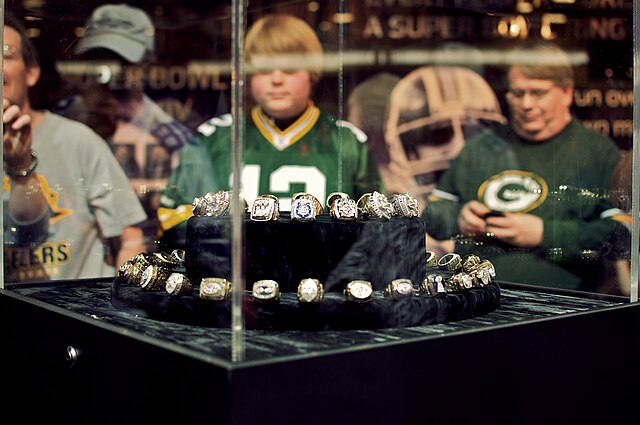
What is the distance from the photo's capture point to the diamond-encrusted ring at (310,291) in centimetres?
129

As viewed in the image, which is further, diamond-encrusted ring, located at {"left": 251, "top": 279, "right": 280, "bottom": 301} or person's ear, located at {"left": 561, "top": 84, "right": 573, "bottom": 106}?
person's ear, located at {"left": 561, "top": 84, "right": 573, "bottom": 106}

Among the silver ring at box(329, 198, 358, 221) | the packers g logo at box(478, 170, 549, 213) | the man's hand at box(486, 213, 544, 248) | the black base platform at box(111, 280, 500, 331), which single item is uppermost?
the packers g logo at box(478, 170, 549, 213)

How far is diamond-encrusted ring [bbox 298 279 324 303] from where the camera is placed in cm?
129

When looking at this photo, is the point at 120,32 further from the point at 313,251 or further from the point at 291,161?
the point at 313,251

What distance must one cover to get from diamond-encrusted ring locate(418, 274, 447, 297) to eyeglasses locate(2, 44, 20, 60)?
114 cm

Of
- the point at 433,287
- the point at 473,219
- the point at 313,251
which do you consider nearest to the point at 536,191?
the point at 473,219

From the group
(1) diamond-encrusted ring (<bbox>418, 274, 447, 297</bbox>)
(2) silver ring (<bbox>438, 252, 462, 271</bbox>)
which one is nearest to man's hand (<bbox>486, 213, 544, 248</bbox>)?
(2) silver ring (<bbox>438, 252, 462, 271</bbox>)

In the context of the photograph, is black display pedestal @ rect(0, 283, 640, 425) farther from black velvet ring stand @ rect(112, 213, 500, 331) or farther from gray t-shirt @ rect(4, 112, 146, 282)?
gray t-shirt @ rect(4, 112, 146, 282)

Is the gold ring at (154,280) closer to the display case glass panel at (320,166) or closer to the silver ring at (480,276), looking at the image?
the display case glass panel at (320,166)

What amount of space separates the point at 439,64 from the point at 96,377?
187cm

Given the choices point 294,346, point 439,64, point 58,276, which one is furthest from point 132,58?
point 294,346

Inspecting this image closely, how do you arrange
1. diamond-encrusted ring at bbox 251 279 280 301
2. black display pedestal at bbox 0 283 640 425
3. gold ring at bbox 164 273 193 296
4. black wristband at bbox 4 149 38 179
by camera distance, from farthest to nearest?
black wristband at bbox 4 149 38 179
gold ring at bbox 164 273 193 296
diamond-encrusted ring at bbox 251 279 280 301
black display pedestal at bbox 0 283 640 425

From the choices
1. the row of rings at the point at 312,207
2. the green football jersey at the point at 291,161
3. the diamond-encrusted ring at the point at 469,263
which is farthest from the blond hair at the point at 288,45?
the diamond-encrusted ring at the point at 469,263

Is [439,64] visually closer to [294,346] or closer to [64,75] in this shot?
[64,75]
